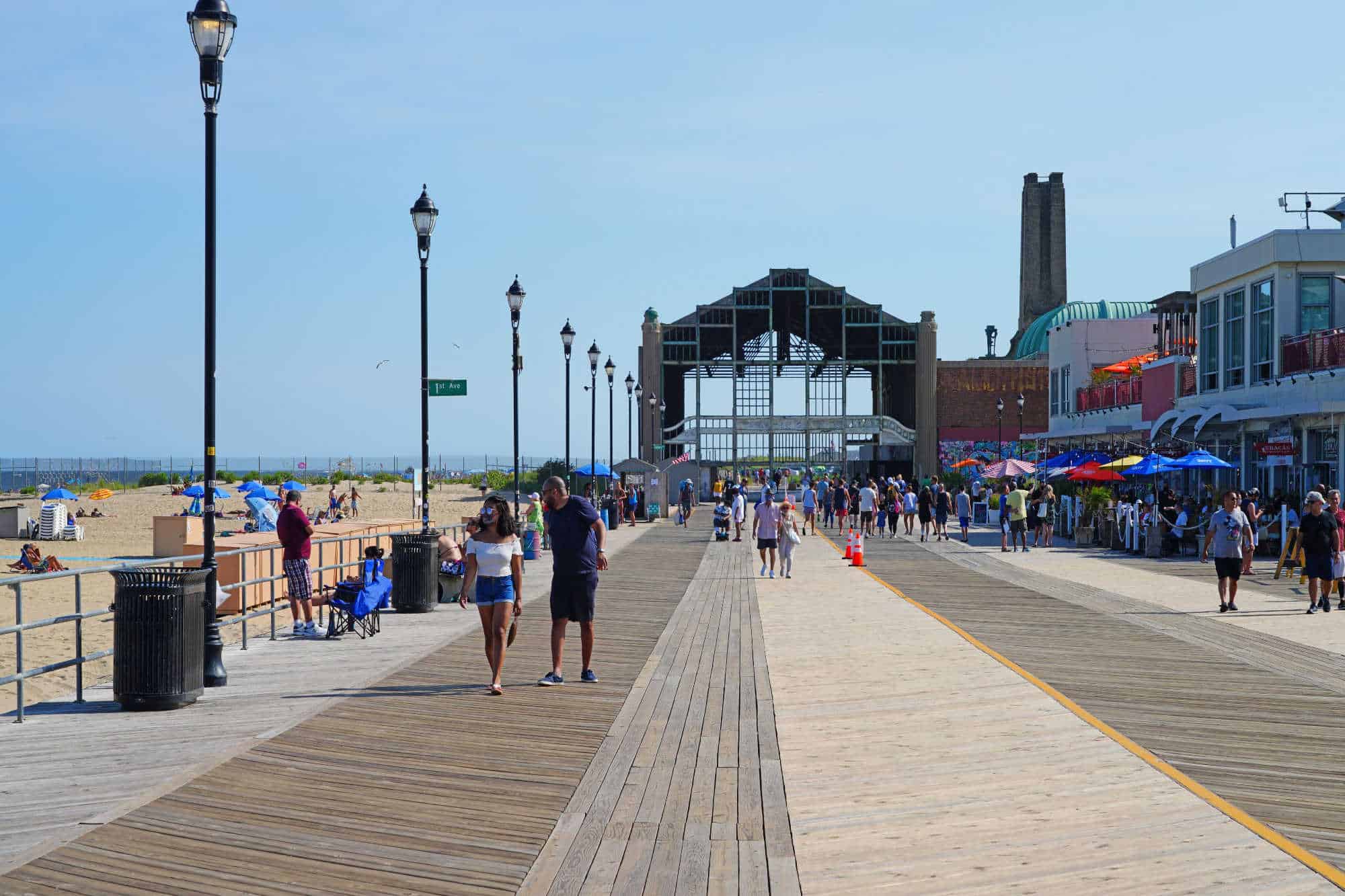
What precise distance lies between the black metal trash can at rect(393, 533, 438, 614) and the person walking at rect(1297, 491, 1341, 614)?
38.8 feet

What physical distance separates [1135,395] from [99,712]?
42503mm

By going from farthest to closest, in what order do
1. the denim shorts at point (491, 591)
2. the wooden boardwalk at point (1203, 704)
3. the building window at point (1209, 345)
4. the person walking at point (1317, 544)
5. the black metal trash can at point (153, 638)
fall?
the building window at point (1209, 345)
the person walking at point (1317, 544)
the denim shorts at point (491, 591)
the black metal trash can at point (153, 638)
the wooden boardwalk at point (1203, 704)

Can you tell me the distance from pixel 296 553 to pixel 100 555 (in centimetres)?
2659

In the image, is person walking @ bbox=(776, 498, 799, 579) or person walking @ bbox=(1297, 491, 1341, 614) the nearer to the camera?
person walking @ bbox=(1297, 491, 1341, 614)

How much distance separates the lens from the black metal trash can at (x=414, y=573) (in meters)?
18.8

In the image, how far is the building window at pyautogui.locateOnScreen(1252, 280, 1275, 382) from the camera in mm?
34250

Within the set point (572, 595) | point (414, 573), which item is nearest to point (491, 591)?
point (572, 595)

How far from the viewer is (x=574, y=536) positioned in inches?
460

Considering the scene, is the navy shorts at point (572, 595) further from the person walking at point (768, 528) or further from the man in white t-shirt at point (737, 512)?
the man in white t-shirt at point (737, 512)

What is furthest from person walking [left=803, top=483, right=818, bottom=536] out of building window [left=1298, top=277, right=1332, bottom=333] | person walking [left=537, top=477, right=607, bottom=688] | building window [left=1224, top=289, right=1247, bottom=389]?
person walking [left=537, top=477, right=607, bottom=688]

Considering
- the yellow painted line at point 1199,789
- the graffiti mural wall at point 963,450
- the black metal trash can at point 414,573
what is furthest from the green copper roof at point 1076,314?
the yellow painted line at point 1199,789

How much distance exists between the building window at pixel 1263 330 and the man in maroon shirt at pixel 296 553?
2590 cm

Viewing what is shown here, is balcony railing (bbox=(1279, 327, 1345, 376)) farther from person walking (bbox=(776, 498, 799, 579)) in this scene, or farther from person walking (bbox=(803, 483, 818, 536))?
person walking (bbox=(803, 483, 818, 536))

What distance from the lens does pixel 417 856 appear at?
6461mm
